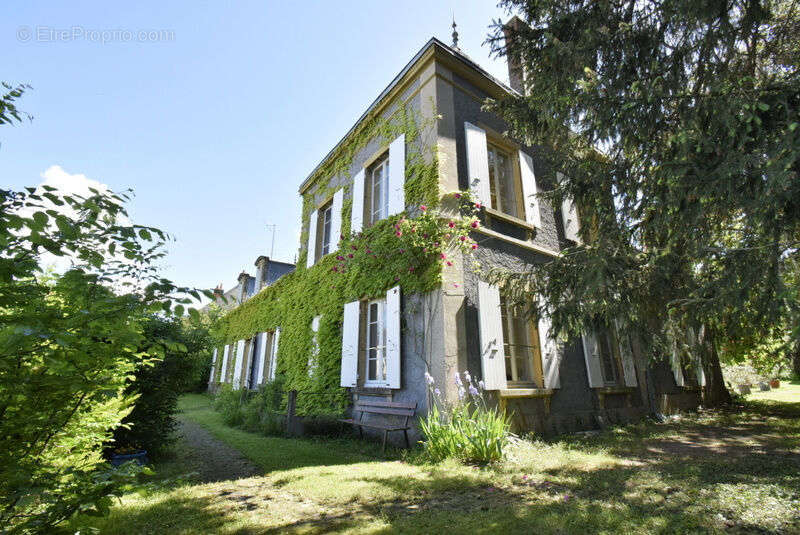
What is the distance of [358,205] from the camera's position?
26.6 feet

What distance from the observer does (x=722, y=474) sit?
3750 mm

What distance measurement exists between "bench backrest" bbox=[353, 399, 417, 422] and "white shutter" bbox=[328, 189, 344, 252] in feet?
11.1

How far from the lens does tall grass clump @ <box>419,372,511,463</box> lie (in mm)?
4477

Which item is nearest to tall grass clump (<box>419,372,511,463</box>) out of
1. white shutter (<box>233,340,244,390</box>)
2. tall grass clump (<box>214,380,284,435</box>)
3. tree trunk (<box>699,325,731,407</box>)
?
tall grass clump (<box>214,380,284,435</box>)

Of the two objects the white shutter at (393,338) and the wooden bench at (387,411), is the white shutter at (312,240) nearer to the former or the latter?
the white shutter at (393,338)

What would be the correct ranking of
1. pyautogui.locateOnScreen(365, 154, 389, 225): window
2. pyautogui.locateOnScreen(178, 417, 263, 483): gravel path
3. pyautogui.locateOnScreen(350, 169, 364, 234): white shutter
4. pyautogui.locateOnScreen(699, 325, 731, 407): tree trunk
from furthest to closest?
pyautogui.locateOnScreen(699, 325, 731, 407): tree trunk
pyautogui.locateOnScreen(350, 169, 364, 234): white shutter
pyautogui.locateOnScreen(365, 154, 389, 225): window
pyautogui.locateOnScreen(178, 417, 263, 483): gravel path

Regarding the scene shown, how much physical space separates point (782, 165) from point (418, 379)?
4537mm

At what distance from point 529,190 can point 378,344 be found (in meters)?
4.08

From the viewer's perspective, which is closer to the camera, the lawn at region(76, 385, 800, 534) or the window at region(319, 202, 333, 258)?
the lawn at region(76, 385, 800, 534)

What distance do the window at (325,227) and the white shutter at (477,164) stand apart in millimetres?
3867

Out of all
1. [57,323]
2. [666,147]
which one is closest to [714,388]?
[666,147]

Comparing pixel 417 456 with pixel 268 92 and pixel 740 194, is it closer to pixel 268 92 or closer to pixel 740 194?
pixel 740 194

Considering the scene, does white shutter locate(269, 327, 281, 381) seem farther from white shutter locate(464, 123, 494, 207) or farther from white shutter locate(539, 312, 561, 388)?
white shutter locate(539, 312, 561, 388)

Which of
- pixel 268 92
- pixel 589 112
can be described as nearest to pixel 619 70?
pixel 589 112
